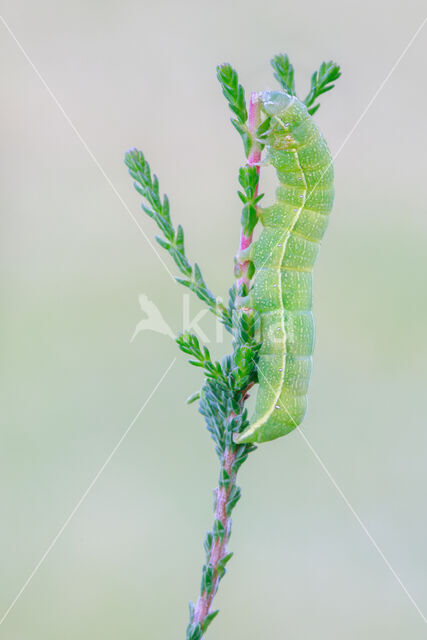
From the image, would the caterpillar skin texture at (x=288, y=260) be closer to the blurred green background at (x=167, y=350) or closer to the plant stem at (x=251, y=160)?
the plant stem at (x=251, y=160)

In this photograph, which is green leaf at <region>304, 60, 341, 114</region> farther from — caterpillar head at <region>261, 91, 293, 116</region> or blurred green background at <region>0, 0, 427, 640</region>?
blurred green background at <region>0, 0, 427, 640</region>

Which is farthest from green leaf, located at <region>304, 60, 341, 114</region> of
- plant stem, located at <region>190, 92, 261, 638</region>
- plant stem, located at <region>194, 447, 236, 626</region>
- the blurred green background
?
the blurred green background

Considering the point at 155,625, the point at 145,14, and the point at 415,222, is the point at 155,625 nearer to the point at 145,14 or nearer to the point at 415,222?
the point at 415,222

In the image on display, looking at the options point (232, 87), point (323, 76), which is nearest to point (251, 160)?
point (232, 87)

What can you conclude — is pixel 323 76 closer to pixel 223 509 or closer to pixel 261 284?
pixel 261 284

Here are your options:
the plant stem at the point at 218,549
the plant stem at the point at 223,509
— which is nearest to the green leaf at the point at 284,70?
the plant stem at the point at 223,509

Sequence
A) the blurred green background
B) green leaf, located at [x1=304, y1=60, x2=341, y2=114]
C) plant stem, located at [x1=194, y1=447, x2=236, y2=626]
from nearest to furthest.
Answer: plant stem, located at [x1=194, y1=447, x2=236, y2=626] → green leaf, located at [x1=304, y1=60, x2=341, y2=114] → the blurred green background

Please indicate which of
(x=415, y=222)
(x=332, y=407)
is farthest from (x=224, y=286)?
(x=415, y=222)
